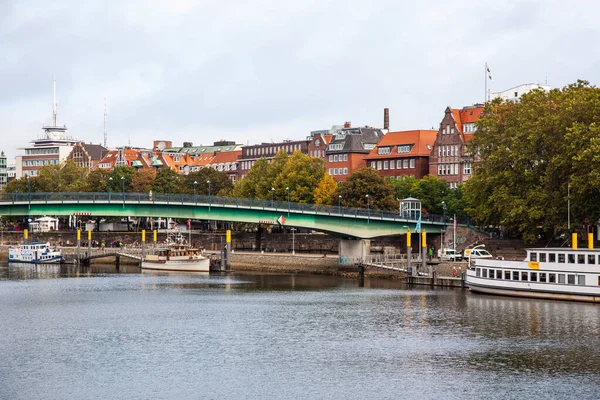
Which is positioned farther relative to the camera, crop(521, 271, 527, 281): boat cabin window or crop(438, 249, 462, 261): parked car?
crop(438, 249, 462, 261): parked car

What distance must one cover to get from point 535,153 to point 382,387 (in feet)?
186

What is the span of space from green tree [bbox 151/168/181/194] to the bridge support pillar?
2556 inches

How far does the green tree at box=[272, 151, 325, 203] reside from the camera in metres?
147

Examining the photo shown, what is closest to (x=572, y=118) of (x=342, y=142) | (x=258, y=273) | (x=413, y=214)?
(x=413, y=214)

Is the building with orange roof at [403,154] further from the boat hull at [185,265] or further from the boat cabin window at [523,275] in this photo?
the boat cabin window at [523,275]

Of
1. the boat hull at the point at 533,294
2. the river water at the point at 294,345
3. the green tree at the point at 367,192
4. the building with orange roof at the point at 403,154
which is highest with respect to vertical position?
the building with orange roof at the point at 403,154

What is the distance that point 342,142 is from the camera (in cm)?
18375

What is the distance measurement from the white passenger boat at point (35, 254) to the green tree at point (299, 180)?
31.1 m

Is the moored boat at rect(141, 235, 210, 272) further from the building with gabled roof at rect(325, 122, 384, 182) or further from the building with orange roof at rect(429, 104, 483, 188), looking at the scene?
the building with gabled roof at rect(325, 122, 384, 182)

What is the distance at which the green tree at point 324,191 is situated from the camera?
468ft

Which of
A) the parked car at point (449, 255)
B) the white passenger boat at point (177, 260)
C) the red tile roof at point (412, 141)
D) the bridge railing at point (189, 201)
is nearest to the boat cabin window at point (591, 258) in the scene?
the parked car at point (449, 255)

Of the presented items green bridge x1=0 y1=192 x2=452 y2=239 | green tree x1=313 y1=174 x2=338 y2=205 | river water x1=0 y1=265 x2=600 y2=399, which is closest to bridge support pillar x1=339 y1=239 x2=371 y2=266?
green bridge x1=0 y1=192 x2=452 y2=239

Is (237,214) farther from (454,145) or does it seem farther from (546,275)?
(454,145)

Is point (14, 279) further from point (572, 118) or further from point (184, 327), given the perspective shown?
point (572, 118)
